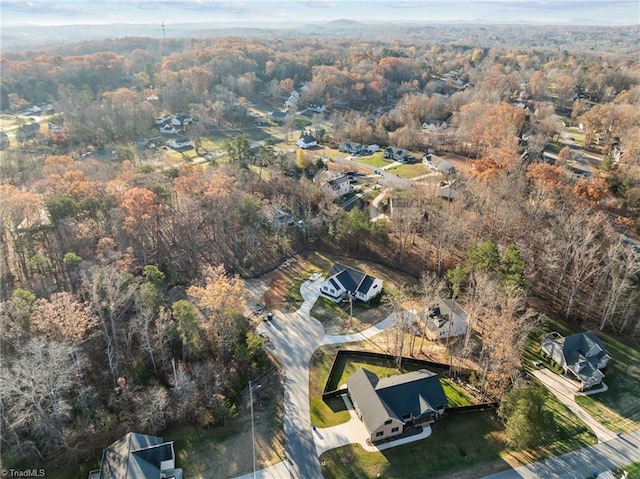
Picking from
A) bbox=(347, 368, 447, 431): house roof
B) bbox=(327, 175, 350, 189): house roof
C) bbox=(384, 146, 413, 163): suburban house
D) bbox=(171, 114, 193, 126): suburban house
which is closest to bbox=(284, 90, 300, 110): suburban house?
bbox=(171, 114, 193, 126): suburban house

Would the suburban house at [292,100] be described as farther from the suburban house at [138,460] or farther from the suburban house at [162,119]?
the suburban house at [138,460]

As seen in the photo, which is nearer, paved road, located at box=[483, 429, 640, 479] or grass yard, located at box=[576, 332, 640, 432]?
paved road, located at box=[483, 429, 640, 479]

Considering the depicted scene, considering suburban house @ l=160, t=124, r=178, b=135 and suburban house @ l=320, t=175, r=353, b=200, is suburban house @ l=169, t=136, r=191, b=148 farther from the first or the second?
suburban house @ l=320, t=175, r=353, b=200

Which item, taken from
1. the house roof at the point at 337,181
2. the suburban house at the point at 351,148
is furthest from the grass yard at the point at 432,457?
the suburban house at the point at 351,148

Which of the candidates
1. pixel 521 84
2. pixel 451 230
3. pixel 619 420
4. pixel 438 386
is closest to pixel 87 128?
pixel 451 230

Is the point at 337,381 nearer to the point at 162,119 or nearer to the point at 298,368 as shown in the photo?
the point at 298,368

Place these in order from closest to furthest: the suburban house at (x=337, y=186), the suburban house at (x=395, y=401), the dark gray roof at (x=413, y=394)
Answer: the suburban house at (x=395, y=401), the dark gray roof at (x=413, y=394), the suburban house at (x=337, y=186)

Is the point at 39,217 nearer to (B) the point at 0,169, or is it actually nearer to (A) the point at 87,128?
(B) the point at 0,169
